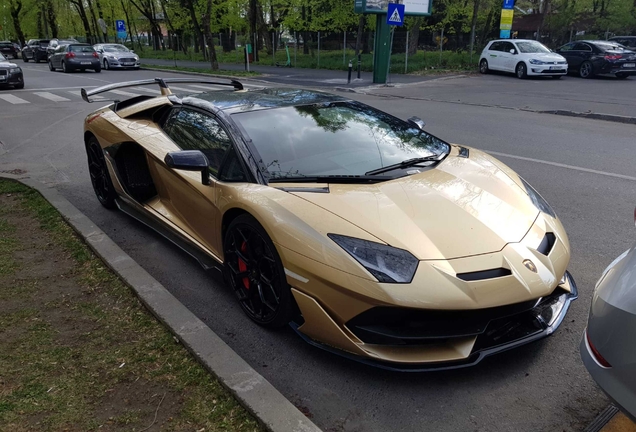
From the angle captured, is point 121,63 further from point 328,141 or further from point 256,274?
point 256,274

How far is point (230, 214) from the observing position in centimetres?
343

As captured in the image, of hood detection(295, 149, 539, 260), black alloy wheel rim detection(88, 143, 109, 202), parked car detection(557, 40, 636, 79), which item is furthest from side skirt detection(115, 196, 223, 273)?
parked car detection(557, 40, 636, 79)

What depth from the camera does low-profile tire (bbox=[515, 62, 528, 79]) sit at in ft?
70.3

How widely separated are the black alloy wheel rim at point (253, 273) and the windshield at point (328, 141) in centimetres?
46

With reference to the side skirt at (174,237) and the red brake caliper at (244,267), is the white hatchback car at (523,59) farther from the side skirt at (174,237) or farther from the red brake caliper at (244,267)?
the red brake caliper at (244,267)

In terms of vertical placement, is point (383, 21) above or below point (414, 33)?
above

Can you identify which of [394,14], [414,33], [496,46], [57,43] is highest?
[394,14]

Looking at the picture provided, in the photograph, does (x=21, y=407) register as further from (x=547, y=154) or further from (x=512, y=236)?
(x=547, y=154)

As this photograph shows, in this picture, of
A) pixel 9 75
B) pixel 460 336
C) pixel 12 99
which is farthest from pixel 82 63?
pixel 460 336

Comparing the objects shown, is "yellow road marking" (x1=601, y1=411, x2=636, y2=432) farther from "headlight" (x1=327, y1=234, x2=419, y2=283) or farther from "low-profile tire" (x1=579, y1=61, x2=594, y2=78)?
"low-profile tire" (x1=579, y1=61, x2=594, y2=78)

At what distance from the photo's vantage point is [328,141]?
3.75 m

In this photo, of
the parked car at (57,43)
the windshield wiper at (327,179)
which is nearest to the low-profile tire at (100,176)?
the windshield wiper at (327,179)

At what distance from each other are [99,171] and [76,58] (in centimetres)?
2431

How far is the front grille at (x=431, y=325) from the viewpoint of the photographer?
101 inches
